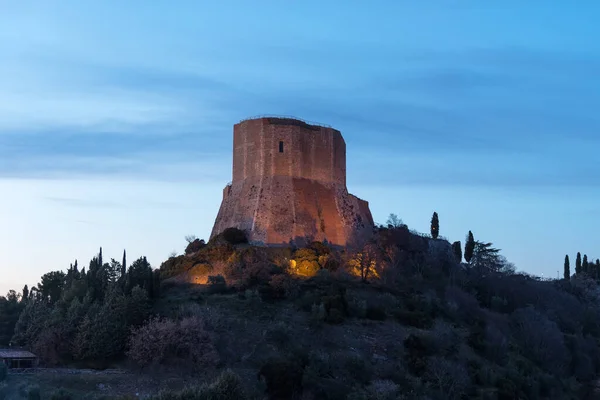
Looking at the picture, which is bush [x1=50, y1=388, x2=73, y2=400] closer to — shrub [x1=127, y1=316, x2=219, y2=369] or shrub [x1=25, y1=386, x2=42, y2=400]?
shrub [x1=25, y1=386, x2=42, y2=400]

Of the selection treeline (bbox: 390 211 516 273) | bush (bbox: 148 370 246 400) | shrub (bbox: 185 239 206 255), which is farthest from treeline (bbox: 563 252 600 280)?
bush (bbox: 148 370 246 400)

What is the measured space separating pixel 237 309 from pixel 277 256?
8226 mm

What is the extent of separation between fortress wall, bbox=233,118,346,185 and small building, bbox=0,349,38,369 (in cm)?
2159

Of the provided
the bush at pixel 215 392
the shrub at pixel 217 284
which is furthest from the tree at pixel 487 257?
the bush at pixel 215 392

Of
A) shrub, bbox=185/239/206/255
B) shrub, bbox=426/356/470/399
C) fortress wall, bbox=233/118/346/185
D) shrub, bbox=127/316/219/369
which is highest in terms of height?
fortress wall, bbox=233/118/346/185

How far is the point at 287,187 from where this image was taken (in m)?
52.0

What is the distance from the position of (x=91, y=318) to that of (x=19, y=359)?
3.82m

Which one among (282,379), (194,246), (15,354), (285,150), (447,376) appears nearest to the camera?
(282,379)

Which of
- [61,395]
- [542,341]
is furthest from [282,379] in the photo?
[542,341]

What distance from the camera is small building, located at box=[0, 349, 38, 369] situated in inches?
1361

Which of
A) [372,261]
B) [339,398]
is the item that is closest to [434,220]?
[372,261]

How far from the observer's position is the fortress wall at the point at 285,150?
5253 centimetres

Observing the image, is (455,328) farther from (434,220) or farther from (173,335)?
(434,220)

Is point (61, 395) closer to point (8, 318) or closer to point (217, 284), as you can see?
point (217, 284)
